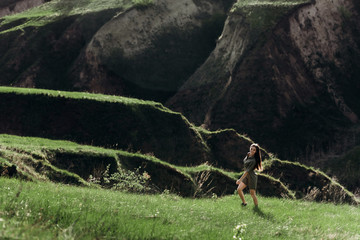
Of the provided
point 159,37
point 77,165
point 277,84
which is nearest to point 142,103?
point 77,165

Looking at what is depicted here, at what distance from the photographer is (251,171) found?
A: 14.2 metres

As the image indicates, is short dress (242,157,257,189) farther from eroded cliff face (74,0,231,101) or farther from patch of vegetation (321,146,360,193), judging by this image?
eroded cliff face (74,0,231,101)

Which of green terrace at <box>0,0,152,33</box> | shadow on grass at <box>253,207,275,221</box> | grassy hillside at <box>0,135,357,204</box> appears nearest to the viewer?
shadow on grass at <box>253,207,275,221</box>

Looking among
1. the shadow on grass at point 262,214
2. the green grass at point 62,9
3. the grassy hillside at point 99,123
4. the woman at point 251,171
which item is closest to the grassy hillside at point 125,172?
the woman at point 251,171

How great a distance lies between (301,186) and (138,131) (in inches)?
441

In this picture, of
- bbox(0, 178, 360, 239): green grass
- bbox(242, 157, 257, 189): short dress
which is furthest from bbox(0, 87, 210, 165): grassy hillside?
bbox(0, 178, 360, 239): green grass

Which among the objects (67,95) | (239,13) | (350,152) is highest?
(239,13)

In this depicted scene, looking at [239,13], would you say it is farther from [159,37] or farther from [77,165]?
[77,165]

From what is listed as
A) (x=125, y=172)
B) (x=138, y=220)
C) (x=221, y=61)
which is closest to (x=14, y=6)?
(x=221, y=61)

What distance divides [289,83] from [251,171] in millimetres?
30816

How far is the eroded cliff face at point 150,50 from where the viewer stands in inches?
1891

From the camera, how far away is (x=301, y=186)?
1096 inches

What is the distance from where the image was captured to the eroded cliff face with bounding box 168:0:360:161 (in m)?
40.6

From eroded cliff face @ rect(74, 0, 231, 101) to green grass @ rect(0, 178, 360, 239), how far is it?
35.3 meters
